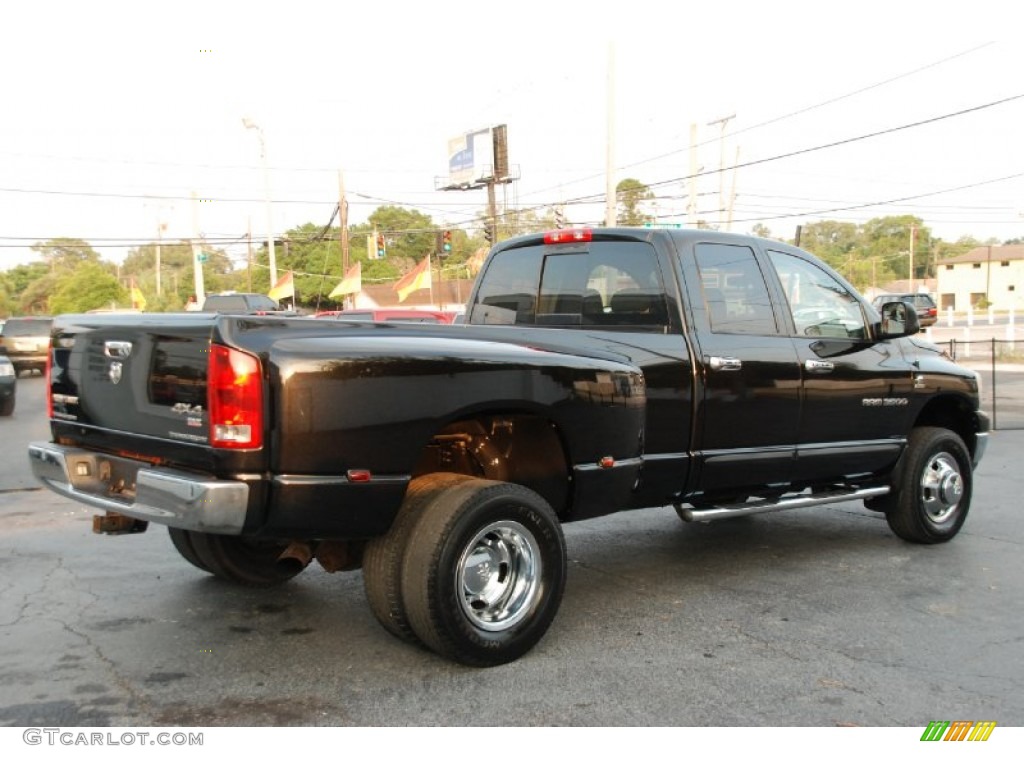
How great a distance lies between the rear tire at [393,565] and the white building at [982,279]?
314ft

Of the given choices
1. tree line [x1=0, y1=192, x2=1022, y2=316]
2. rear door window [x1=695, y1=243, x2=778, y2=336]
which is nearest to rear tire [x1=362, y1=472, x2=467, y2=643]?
rear door window [x1=695, y1=243, x2=778, y2=336]

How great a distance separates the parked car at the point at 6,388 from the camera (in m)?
15.8

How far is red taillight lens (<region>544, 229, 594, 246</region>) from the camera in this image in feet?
18.1

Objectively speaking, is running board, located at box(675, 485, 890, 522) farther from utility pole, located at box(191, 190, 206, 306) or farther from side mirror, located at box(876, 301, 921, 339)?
utility pole, located at box(191, 190, 206, 306)

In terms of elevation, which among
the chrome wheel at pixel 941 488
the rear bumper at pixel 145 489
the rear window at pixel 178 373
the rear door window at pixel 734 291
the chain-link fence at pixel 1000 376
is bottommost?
the chain-link fence at pixel 1000 376

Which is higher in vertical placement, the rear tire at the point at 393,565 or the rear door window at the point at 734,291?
the rear door window at the point at 734,291

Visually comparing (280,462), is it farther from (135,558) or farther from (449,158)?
(449,158)

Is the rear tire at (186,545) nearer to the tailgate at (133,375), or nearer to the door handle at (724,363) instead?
the tailgate at (133,375)

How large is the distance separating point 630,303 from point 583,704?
2455 millimetres

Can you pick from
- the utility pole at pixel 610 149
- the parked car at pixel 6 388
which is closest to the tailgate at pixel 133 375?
the parked car at pixel 6 388

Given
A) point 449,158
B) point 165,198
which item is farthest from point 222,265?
point 165,198

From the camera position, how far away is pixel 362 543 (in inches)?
172

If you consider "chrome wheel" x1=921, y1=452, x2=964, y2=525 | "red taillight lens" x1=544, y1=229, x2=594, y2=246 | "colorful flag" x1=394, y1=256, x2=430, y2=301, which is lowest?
"chrome wheel" x1=921, y1=452, x2=964, y2=525

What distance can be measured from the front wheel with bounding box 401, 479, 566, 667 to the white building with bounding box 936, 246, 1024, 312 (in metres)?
95.4
